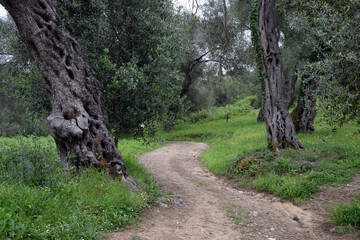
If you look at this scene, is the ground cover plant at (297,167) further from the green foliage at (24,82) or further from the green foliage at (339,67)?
the green foliage at (24,82)

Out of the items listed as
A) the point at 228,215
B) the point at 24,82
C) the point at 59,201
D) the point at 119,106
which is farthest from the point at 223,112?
the point at 59,201

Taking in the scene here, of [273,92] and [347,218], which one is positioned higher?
[273,92]

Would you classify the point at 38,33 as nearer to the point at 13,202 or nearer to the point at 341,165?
the point at 13,202

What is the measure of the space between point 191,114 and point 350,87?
28.8m

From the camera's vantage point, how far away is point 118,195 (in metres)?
5.42

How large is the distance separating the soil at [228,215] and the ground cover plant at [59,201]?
0.43 metres

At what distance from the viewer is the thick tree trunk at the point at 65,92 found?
6.14 m

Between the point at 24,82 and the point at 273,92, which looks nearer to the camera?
the point at 24,82

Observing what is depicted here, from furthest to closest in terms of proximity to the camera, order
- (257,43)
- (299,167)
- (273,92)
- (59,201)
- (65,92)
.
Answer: (257,43) < (273,92) < (299,167) < (65,92) < (59,201)

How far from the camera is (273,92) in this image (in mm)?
11305

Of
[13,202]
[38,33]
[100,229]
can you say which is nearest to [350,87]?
[100,229]

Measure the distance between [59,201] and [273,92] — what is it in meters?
9.37

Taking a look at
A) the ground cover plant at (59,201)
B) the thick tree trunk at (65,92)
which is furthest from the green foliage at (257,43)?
the thick tree trunk at (65,92)

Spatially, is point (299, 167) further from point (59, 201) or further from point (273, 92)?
point (59, 201)
